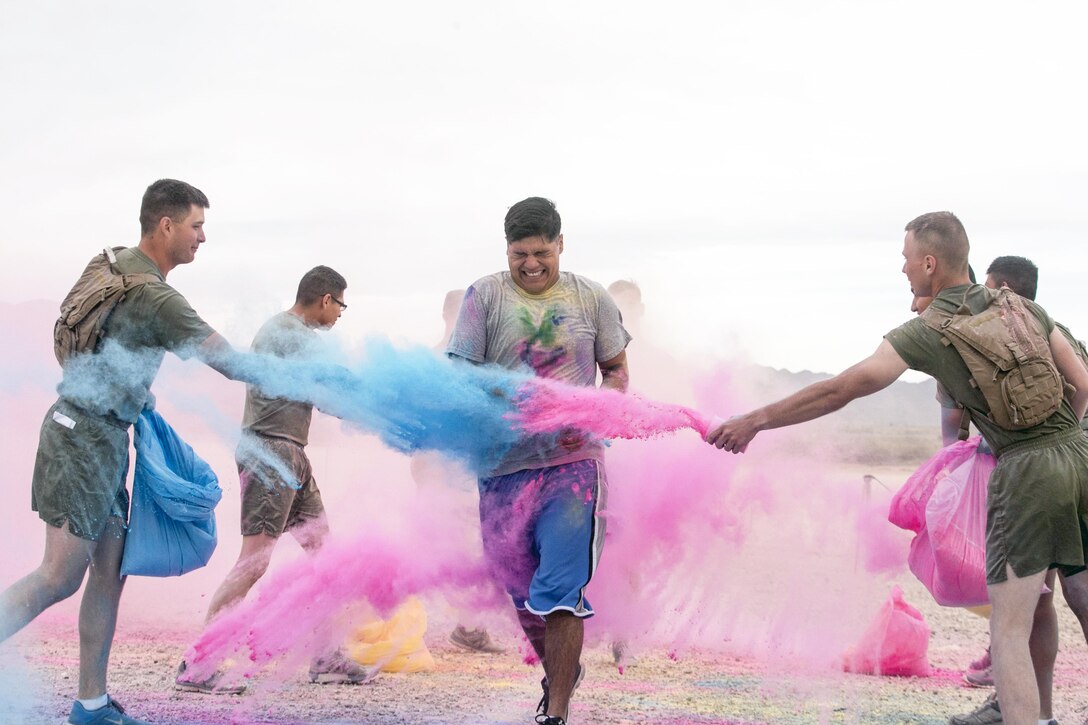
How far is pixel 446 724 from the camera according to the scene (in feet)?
15.7

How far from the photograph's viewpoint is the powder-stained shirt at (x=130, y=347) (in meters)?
4.30

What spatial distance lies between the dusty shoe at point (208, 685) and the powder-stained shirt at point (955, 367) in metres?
3.46

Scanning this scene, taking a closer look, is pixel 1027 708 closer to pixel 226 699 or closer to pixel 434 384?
pixel 434 384

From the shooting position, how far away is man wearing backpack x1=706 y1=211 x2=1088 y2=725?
4.01 metres

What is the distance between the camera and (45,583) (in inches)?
166

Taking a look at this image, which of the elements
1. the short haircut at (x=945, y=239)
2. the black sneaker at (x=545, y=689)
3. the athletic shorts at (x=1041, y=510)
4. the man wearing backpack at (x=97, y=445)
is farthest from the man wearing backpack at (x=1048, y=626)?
the man wearing backpack at (x=97, y=445)

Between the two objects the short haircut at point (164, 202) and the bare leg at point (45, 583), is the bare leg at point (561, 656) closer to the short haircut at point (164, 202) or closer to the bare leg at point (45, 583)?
the bare leg at point (45, 583)

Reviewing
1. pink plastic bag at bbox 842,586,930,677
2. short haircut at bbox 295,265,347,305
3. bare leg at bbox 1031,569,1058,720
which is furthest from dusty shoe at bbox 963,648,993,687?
short haircut at bbox 295,265,347,305

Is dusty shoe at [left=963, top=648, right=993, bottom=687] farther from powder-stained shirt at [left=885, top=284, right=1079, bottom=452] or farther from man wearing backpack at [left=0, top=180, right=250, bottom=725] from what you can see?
man wearing backpack at [left=0, top=180, right=250, bottom=725]

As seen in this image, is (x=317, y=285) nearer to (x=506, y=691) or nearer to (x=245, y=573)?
(x=245, y=573)

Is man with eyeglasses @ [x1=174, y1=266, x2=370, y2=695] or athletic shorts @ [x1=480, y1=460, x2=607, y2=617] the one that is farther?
man with eyeglasses @ [x1=174, y1=266, x2=370, y2=695]

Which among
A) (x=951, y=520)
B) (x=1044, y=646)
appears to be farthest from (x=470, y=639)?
(x=1044, y=646)

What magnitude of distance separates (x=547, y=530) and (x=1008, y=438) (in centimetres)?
185

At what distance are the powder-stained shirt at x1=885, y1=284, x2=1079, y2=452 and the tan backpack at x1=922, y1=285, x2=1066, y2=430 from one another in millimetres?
35
